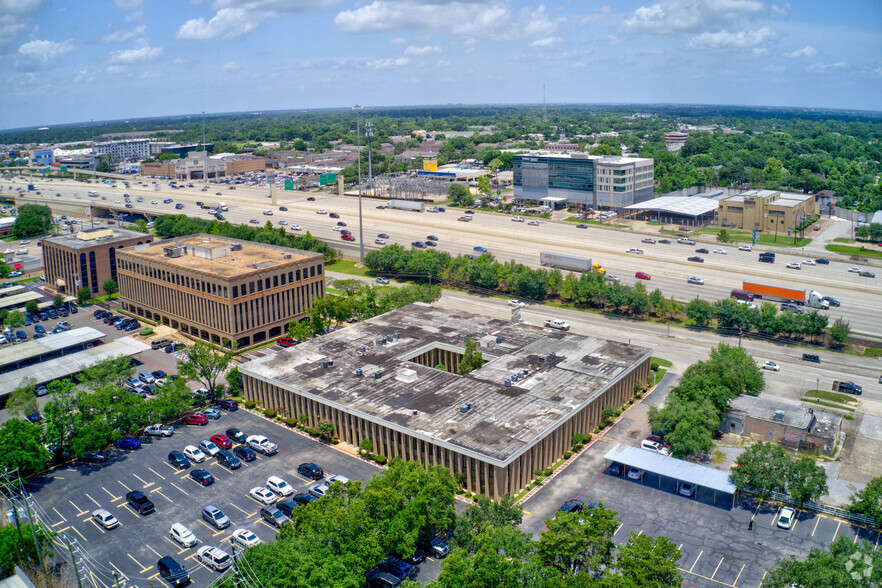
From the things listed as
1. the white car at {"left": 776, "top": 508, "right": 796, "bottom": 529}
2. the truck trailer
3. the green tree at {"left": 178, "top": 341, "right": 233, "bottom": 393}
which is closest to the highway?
the truck trailer

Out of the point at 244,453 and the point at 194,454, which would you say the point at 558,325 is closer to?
the point at 244,453

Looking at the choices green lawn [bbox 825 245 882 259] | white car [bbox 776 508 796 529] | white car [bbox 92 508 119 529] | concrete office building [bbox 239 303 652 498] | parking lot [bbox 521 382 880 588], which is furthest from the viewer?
green lawn [bbox 825 245 882 259]

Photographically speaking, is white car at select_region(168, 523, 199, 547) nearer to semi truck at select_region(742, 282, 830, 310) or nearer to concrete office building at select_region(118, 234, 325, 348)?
concrete office building at select_region(118, 234, 325, 348)

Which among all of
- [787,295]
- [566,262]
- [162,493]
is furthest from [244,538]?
[787,295]

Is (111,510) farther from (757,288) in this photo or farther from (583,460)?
(757,288)

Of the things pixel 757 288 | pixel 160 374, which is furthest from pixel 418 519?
pixel 757 288

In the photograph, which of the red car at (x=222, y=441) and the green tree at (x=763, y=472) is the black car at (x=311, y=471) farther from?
the green tree at (x=763, y=472)
